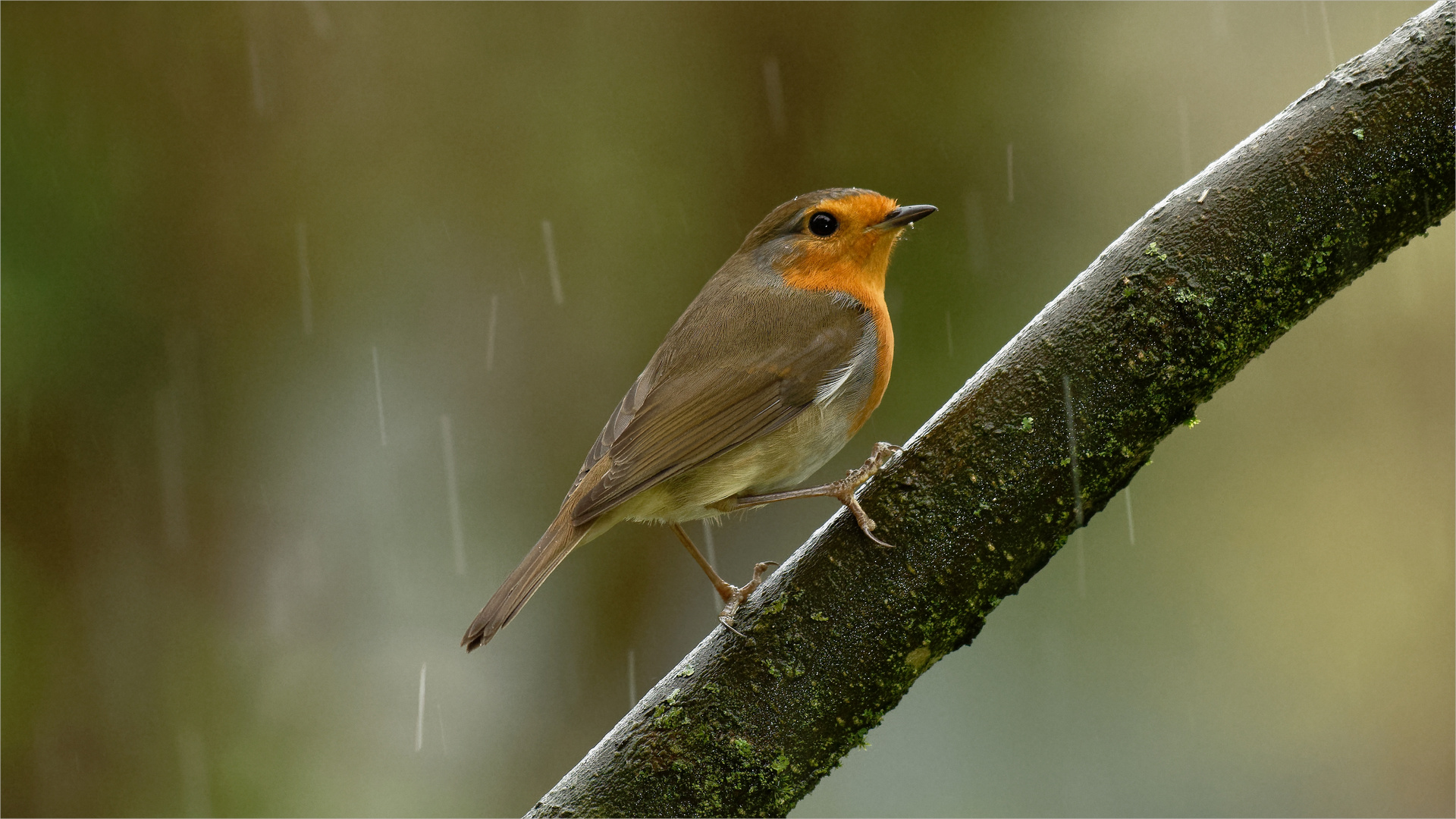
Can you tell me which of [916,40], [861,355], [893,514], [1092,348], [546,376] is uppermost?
[916,40]

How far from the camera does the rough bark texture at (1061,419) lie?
77.5 inches

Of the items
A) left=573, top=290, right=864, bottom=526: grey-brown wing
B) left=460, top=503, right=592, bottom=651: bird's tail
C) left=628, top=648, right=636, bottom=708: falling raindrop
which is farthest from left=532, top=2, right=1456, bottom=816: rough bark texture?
left=628, top=648, right=636, bottom=708: falling raindrop

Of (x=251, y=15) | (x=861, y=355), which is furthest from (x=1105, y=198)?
(x=251, y=15)

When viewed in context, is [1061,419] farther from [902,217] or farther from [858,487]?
[902,217]

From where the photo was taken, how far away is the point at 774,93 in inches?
191

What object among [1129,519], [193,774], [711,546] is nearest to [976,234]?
[1129,519]

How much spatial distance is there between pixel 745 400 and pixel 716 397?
0.09m

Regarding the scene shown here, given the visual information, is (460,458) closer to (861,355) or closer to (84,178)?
(84,178)

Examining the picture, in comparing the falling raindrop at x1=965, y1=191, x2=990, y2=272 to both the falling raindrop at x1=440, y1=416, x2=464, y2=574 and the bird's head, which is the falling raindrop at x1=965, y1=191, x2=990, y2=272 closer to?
the bird's head

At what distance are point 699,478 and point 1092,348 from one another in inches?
48.9

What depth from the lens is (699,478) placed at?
2932 mm

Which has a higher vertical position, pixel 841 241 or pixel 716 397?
pixel 841 241

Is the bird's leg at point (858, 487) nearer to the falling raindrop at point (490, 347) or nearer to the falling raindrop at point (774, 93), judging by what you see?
the falling raindrop at point (490, 347)

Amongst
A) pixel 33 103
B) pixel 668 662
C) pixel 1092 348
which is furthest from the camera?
pixel 668 662
